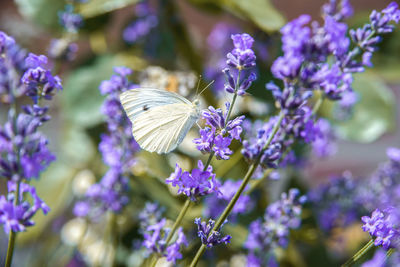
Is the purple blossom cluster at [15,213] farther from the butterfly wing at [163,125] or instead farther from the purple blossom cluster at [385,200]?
the purple blossom cluster at [385,200]

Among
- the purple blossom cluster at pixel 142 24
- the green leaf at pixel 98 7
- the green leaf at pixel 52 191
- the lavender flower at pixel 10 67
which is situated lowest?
the lavender flower at pixel 10 67

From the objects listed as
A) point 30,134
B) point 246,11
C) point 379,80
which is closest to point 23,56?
point 30,134

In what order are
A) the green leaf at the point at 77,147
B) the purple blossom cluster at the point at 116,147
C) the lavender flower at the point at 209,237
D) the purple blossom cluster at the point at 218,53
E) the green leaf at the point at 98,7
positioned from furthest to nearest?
the green leaf at the point at 77,147 → the purple blossom cluster at the point at 218,53 → the green leaf at the point at 98,7 → the purple blossom cluster at the point at 116,147 → the lavender flower at the point at 209,237

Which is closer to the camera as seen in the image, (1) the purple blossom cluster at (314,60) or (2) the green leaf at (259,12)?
(1) the purple blossom cluster at (314,60)

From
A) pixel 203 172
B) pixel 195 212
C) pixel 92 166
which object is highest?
pixel 92 166

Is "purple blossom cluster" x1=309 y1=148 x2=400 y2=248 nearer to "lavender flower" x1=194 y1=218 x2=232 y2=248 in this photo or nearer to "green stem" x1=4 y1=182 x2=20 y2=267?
"lavender flower" x1=194 y1=218 x2=232 y2=248

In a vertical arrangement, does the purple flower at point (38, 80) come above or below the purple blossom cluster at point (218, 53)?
below

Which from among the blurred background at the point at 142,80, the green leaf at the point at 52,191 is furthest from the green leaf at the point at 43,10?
the green leaf at the point at 52,191

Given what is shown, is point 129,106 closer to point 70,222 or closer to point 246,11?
point 246,11
